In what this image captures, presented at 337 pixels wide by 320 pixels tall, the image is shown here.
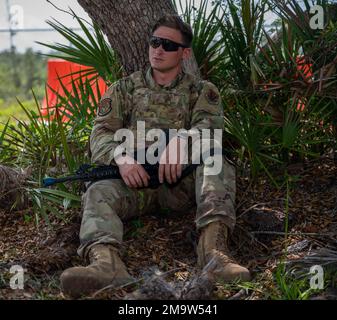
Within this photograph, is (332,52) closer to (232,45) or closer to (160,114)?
(232,45)

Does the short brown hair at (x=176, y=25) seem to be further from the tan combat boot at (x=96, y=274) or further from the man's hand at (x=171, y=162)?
the tan combat boot at (x=96, y=274)

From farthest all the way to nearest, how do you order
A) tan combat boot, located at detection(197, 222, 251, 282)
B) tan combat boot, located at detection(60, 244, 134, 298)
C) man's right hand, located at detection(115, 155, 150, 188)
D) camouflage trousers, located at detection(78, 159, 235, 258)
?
man's right hand, located at detection(115, 155, 150, 188) → camouflage trousers, located at detection(78, 159, 235, 258) → tan combat boot, located at detection(197, 222, 251, 282) → tan combat boot, located at detection(60, 244, 134, 298)

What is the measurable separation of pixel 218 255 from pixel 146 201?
731 millimetres

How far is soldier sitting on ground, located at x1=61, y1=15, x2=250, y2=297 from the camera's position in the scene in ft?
11.2

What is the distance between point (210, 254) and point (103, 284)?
59cm

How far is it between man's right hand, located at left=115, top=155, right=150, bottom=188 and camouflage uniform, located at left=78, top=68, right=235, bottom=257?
9 centimetres

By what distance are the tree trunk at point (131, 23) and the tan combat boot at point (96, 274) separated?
165 cm

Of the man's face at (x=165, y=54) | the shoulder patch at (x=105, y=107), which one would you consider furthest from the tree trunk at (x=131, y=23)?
the shoulder patch at (x=105, y=107)

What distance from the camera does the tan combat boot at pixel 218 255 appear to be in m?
3.35

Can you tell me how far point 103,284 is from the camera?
10.7 ft

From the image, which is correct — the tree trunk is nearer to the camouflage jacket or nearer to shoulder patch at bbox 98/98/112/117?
the camouflage jacket

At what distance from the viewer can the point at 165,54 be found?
4152mm

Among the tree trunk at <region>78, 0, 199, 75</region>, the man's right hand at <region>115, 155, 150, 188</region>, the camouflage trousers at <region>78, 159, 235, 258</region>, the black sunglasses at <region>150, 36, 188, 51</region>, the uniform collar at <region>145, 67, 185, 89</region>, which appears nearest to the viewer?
the camouflage trousers at <region>78, 159, 235, 258</region>

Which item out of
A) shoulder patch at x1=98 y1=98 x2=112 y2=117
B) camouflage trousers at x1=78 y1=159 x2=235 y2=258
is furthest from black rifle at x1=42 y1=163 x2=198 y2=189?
shoulder patch at x1=98 y1=98 x2=112 y2=117
